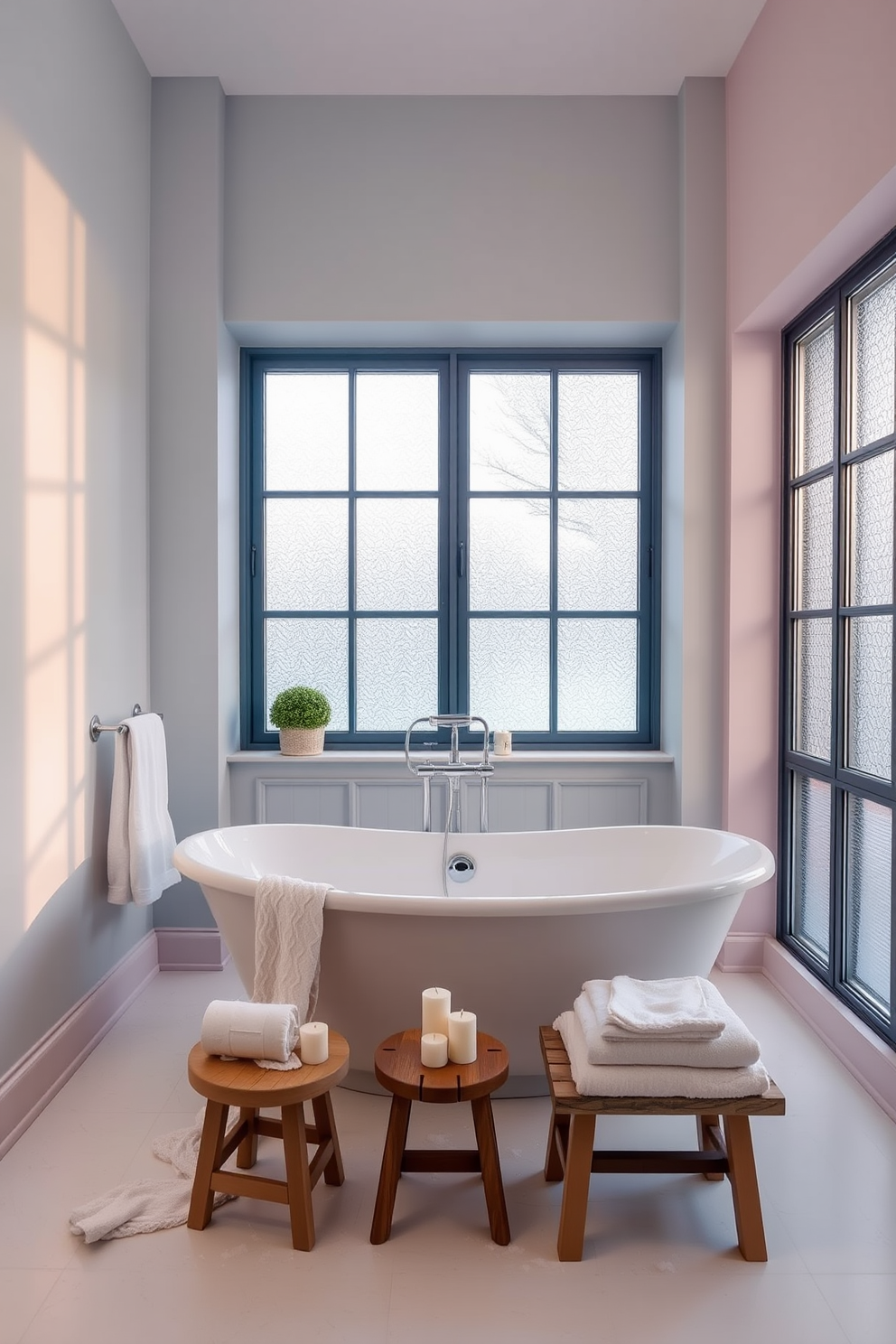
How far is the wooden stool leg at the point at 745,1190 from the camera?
5.49ft

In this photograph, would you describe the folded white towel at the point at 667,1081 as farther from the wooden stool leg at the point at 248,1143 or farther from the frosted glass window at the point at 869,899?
the frosted glass window at the point at 869,899

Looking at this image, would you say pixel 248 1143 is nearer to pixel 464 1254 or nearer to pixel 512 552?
pixel 464 1254

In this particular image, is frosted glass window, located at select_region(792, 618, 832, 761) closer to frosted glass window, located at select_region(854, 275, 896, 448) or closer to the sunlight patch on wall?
frosted glass window, located at select_region(854, 275, 896, 448)

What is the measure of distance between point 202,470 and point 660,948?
2222 millimetres

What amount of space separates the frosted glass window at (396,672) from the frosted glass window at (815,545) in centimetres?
137

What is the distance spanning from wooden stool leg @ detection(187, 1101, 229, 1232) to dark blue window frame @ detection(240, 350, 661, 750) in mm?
1816

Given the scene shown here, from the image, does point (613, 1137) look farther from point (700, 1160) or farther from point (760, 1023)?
point (760, 1023)

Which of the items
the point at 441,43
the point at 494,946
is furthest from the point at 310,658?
the point at 441,43

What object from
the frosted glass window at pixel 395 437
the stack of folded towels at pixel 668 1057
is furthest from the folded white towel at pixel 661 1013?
the frosted glass window at pixel 395 437

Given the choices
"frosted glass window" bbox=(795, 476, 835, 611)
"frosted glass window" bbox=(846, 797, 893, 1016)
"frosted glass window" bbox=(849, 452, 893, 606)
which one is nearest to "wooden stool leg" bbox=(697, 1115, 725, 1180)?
"frosted glass window" bbox=(846, 797, 893, 1016)

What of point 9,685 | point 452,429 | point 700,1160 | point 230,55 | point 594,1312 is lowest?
point 594,1312

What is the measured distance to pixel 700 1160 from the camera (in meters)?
1.77

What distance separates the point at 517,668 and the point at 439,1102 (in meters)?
2.00

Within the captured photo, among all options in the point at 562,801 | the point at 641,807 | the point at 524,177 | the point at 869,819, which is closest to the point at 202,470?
the point at 524,177
